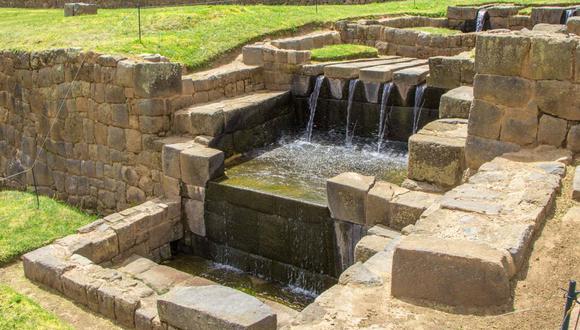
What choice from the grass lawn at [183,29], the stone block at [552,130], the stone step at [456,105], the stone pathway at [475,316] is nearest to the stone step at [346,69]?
Result: the grass lawn at [183,29]

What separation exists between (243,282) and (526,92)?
4.40m

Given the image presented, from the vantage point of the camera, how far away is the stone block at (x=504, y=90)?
257 inches

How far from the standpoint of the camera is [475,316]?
431 centimetres

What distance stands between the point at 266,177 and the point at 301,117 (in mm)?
2795

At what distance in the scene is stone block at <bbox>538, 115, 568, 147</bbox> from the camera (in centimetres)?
Result: 649

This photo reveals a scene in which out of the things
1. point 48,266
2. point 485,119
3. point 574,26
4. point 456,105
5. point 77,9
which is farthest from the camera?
point 77,9

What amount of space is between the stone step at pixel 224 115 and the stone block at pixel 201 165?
1.91 feet

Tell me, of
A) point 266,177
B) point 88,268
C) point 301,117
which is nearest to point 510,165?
point 266,177

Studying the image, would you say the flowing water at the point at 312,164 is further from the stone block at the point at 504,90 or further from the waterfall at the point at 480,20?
the waterfall at the point at 480,20

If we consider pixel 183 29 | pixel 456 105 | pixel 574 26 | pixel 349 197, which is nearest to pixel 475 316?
pixel 349 197

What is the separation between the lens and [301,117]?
12.0 metres

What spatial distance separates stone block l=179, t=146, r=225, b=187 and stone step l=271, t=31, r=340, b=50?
12.9 ft

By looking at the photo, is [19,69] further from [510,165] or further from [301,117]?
[510,165]

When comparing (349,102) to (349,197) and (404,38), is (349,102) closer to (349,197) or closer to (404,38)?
(404,38)
